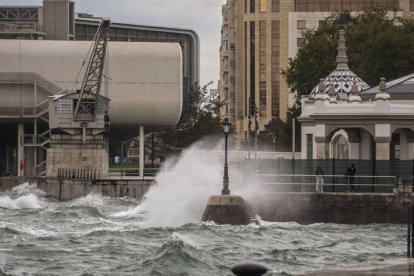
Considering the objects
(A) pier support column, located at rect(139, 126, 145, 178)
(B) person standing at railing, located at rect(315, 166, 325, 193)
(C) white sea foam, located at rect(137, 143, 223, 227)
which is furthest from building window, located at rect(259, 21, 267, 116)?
(B) person standing at railing, located at rect(315, 166, 325, 193)

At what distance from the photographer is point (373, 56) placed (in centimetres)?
11938

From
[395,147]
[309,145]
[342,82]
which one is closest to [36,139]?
→ [342,82]

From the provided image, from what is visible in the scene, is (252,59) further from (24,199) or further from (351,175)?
(351,175)

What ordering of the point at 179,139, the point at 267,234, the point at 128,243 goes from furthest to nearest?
the point at 179,139
the point at 267,234
the point at 128,243

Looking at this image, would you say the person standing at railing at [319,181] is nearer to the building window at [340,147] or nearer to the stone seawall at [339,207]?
the stone seawall at [339,207]

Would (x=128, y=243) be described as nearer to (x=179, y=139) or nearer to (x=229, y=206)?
(x=229, y=206)

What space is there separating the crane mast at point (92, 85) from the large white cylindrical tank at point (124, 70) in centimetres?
257

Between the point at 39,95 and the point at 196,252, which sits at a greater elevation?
the point at 39,95

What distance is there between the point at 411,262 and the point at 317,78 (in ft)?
297

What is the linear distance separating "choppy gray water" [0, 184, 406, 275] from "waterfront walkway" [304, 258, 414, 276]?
9.83 m

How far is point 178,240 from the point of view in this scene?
46.9m

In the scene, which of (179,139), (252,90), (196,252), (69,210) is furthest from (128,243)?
(252,90)

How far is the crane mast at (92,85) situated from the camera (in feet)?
381

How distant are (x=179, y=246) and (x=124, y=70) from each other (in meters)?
77.7
